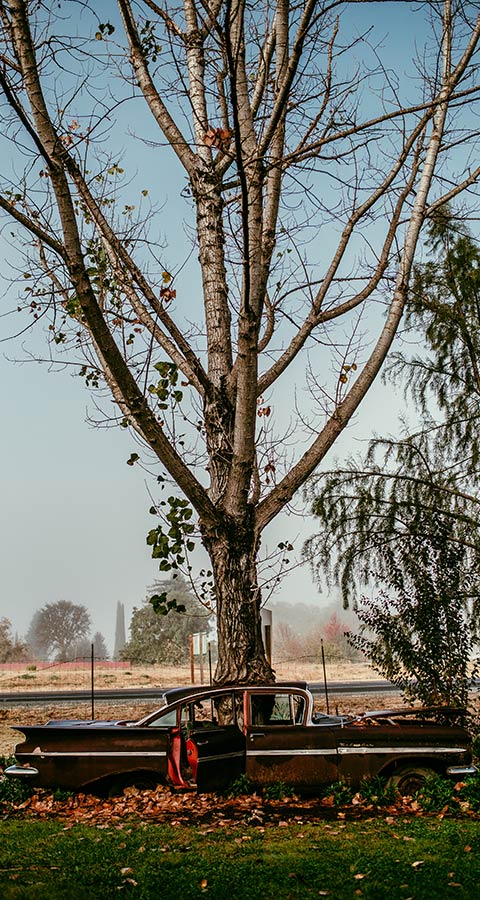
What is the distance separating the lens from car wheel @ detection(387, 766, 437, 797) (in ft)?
29.1

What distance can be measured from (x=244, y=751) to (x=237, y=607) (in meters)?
1.74

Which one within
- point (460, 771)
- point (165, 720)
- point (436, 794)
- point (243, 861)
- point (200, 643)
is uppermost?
point (200, 643)

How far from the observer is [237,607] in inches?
396

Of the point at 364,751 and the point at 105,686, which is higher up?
the point at 364,751

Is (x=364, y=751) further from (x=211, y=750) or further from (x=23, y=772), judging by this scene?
(x=23, y=772)

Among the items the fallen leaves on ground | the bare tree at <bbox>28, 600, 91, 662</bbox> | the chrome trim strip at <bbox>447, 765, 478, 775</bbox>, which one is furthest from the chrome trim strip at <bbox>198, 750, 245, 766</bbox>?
the bare tree at <bbox>28, 600, 91, 662</bbox>

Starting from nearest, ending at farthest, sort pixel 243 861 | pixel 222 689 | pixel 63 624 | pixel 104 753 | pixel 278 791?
1. pixel 243 861
2. pixel 278 791
3. pixel 104 753
4. pixel 222 689
5. pixel 63 624

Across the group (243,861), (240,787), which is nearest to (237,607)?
(240,787)

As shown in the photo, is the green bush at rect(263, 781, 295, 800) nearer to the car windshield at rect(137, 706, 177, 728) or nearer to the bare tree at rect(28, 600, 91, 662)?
the car windshield at rect(137, 706, 177, 728)

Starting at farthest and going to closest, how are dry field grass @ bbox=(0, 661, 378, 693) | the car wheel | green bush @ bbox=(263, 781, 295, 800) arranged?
dry field grass @ bbox=(0, 661, 378, 693) → the car wheel → green bush @ bbox=(263, 781, 295, 800)

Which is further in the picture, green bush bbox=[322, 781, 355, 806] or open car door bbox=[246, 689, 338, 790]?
open car door bbox=[246, 689, 338, 790]

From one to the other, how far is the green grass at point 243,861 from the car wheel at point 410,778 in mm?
1159

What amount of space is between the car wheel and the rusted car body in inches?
0.4

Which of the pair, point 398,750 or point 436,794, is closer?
point 436,794
